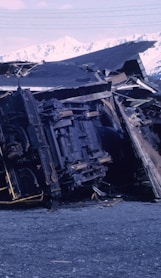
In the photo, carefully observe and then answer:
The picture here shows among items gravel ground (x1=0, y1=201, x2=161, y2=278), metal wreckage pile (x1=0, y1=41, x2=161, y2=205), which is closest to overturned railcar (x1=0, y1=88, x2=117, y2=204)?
metal wreckage pile (x1=0, y1=41, x2=161, y2=205)

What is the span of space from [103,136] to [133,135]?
1017 mm

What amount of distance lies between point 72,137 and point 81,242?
5004 mm

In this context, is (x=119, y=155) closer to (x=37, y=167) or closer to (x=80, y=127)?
(x=80, y=127)

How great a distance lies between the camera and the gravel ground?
5.94m

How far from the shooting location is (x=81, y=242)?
7.46 meters

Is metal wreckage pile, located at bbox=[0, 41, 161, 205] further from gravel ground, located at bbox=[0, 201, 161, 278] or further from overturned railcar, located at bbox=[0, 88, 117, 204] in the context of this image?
gravel ground, located at bbox=[0, 201, 161, 278]

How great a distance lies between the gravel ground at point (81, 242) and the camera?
19.5 feet

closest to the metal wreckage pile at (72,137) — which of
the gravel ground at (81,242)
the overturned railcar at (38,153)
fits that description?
the overturned railcar at (38,153)

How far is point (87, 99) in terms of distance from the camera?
44.0 ft

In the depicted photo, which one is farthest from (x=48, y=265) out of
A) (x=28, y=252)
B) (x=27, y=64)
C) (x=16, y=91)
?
(x=27, y=64)

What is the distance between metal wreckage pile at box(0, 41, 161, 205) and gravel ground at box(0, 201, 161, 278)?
84 cm

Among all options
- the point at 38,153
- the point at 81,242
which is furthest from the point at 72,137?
the point at 81,242

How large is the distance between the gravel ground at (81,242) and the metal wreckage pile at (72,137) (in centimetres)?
84

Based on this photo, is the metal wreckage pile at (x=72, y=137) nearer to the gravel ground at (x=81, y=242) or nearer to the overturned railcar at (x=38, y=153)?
the overturned railcar at (x=38, y=153)
